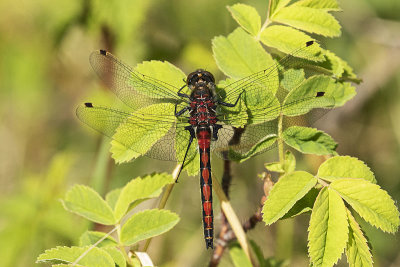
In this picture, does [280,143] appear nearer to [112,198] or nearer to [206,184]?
[206,184]

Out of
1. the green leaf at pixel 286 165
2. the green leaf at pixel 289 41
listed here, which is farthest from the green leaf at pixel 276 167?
the green leaf at pixel 289 41

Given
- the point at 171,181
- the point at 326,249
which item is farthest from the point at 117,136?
the point at 326,249

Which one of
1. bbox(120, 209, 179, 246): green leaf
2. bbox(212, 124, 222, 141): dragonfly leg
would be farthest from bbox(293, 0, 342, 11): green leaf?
bbox(120, 209, 179, 246): green leaf

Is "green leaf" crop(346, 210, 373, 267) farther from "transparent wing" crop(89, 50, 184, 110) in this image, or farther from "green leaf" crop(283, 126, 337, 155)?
"transparent wing" crop(89, 50, 184, 110)

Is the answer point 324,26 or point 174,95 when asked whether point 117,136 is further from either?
point 324,26

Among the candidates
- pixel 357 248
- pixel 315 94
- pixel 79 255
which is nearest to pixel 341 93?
pixel 315 94
